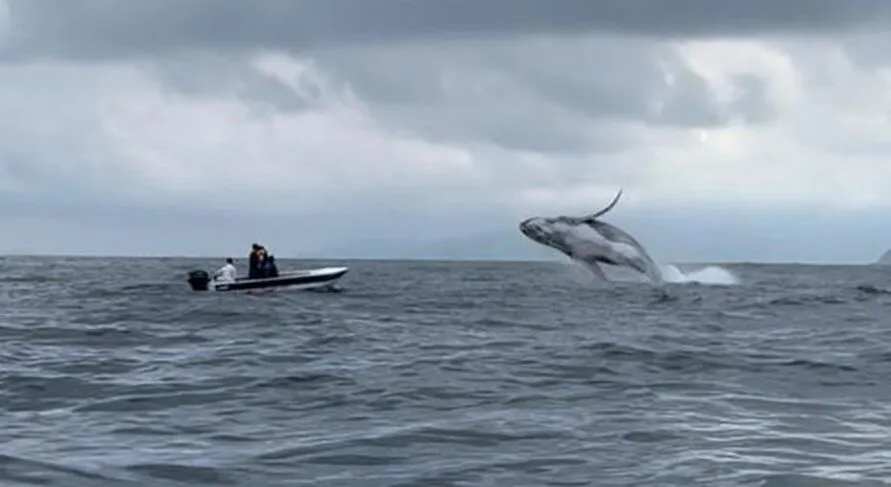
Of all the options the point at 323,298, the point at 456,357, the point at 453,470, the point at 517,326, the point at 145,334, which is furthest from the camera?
the point at 323,298

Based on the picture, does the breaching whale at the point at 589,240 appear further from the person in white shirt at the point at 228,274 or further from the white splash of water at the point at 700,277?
the person in white shirt at the point at 228,274

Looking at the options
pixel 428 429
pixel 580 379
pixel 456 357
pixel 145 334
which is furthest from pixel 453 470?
pixel 145 334

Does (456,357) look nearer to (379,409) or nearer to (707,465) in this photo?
(379,409)

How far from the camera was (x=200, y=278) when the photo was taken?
42469mm

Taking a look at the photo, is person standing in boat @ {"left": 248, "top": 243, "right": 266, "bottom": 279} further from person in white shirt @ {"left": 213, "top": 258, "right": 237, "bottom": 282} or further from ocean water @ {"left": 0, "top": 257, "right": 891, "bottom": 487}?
ocean water @ {"left": 0, "top": 257, "right": 891, "bottom": 487}

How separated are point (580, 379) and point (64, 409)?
265 inches

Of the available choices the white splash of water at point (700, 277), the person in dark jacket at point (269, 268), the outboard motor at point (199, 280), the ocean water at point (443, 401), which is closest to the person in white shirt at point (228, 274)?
the outboard motor at point (199, 280)

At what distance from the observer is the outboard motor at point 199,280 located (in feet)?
139

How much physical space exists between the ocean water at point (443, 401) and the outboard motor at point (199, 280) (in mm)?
10827

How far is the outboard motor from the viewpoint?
42431 mm

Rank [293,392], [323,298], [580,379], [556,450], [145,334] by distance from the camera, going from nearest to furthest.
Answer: [556,450] → [293,392] → [580,379] → [145,334] → [323,298]

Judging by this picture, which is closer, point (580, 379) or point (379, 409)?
point (379, 409)

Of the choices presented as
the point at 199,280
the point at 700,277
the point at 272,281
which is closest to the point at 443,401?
the point at 272,281

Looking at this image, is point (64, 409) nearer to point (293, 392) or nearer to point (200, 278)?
point (293, 392)
